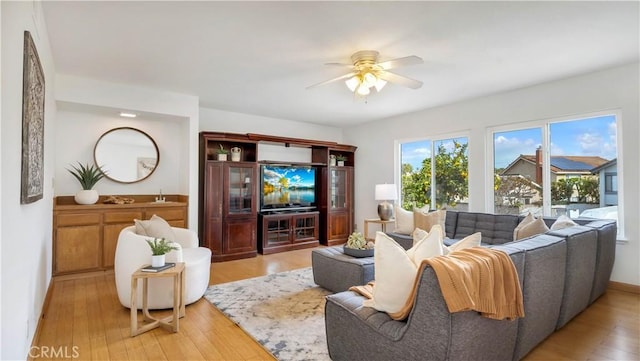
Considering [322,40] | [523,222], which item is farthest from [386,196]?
[322,40]

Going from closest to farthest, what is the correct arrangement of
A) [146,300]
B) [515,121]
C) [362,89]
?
[146,300], [362,89], [515,121]

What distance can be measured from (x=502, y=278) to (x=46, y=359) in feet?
9.92

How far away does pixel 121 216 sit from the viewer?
435 cm

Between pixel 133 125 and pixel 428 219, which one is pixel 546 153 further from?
pixel 133 125

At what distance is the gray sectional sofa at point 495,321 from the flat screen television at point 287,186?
3.89 meters

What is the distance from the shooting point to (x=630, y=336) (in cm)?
259

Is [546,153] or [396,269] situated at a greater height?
[546,153]

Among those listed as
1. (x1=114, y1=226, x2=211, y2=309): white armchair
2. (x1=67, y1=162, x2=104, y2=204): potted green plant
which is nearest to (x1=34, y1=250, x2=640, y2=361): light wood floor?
(x1=114, y1=226, x2=211, y2=309): white armchair

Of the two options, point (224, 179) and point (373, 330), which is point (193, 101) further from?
point (373, 330)

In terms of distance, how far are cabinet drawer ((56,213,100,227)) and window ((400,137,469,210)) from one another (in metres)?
4.96

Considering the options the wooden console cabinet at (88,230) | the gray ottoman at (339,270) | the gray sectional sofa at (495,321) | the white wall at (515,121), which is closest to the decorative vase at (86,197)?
the wooden console cabinet at (88,230)

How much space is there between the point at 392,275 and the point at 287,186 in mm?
4467

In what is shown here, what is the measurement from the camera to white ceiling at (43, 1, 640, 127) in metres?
2.41

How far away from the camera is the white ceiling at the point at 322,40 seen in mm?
2412
